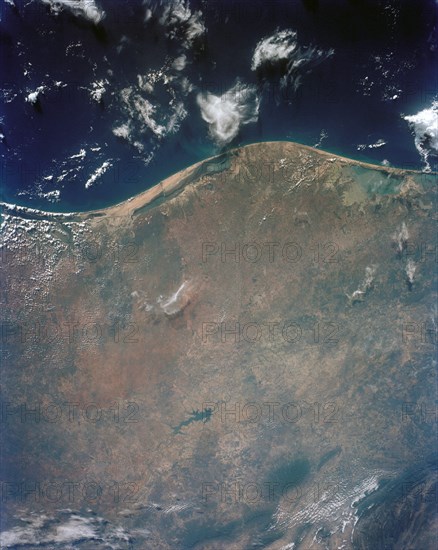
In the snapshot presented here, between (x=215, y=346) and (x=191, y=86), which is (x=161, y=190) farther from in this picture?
(x=215, y=346)

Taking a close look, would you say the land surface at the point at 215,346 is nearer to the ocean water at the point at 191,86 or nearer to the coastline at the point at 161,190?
the coastline at the point at 161,190

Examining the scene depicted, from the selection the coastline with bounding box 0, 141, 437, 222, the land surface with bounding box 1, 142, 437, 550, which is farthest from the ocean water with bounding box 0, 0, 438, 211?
the land surface with bounding box 1, 142, 437, 550

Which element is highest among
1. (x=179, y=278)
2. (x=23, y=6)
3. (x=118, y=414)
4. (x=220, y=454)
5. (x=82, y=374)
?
(x=23, y=6)

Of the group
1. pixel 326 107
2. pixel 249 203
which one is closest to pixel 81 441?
pixel 249 203

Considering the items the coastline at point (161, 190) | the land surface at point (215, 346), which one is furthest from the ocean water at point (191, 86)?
the land surface at point (215, 346)

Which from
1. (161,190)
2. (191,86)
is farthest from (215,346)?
Answer: (191,86)

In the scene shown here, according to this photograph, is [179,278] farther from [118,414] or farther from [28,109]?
[28,109]
